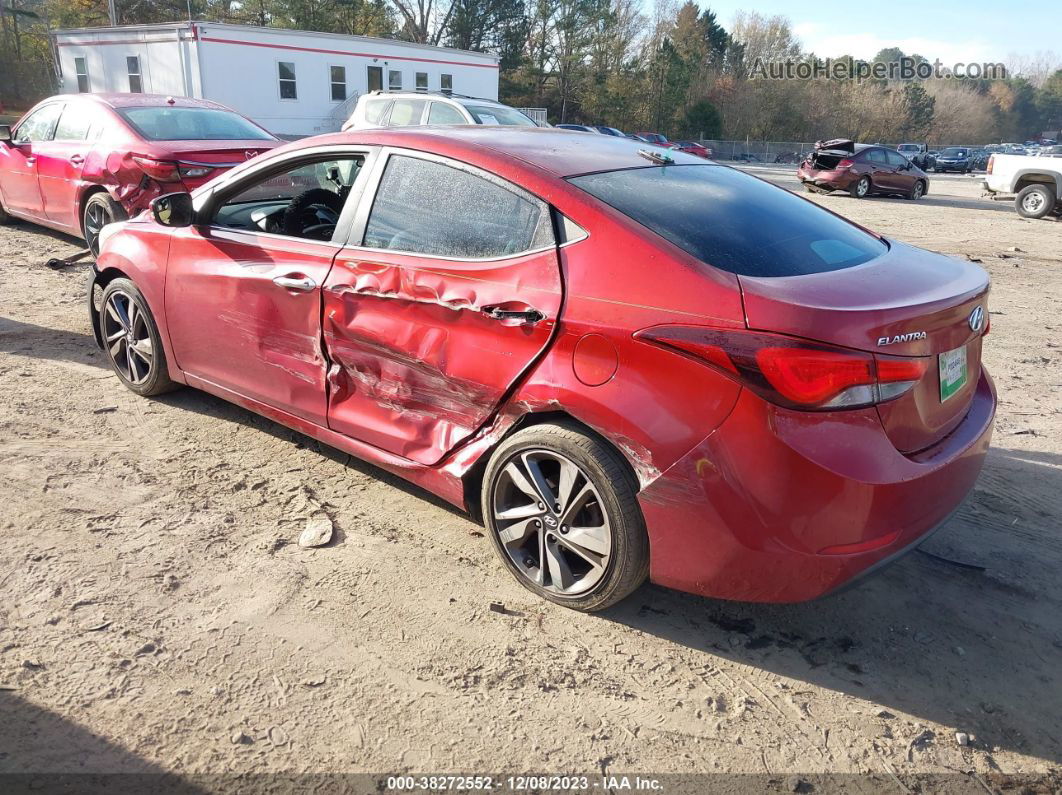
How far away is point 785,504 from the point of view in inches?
97.3

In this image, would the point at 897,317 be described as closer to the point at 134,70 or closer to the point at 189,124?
the point at 189,124

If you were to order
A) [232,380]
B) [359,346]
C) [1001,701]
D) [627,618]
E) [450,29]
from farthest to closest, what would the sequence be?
[450,29], [232,380], [359,346], [627,618], [1001,701]

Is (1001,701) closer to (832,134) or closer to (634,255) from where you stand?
(634,255)

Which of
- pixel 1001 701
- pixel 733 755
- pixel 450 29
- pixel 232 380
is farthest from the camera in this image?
pixel 450 29

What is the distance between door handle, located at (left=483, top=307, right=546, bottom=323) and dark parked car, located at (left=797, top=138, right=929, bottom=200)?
2236 centimetres

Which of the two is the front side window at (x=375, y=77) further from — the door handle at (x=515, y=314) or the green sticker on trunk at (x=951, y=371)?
the green sticker on trunk at (x=951, y=371)

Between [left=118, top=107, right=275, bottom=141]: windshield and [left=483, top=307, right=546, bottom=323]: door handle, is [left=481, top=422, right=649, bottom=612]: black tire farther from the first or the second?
[left=118, top=107, right=275, bottom=141]: windshield

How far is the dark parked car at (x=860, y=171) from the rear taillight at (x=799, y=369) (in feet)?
73.6

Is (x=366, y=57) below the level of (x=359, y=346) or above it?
above

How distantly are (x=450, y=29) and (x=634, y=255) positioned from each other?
60432 millimetres

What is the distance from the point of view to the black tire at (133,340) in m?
4.60

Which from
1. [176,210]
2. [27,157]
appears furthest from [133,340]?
[27,157]

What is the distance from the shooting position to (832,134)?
2532 inches

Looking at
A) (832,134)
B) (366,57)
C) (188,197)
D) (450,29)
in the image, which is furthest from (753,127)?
(188,197)
